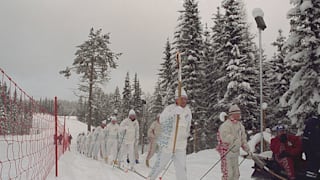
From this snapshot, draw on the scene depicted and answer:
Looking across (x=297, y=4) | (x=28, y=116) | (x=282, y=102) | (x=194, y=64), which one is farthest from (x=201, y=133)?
(x=28, y=116)

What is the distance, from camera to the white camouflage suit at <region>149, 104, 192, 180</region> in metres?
6.98

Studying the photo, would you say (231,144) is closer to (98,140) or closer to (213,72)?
(98,140)

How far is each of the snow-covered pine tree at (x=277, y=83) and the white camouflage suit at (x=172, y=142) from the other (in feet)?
72.0

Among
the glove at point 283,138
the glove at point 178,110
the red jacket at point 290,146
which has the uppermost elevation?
the glove at point 178,110

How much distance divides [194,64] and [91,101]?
13178 mm

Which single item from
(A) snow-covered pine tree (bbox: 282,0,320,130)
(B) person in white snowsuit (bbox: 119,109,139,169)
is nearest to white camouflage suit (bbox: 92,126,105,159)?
(B) person in white snowsuit (bbox: 119,109,139,169)

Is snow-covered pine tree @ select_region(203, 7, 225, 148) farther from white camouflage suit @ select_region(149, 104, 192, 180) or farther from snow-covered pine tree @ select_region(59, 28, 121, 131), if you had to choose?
white camouflage suit @ select_region(149, 104, 192, 180)

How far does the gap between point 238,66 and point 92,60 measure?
53.1ft

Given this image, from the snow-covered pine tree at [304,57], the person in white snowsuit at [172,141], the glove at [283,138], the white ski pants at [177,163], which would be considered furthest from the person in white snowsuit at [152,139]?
the snow-covered pine tree at [304,57]

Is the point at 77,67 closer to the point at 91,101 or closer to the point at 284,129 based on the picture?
the point at 91,101

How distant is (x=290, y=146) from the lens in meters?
7.32

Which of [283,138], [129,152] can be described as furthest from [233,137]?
[129,152]

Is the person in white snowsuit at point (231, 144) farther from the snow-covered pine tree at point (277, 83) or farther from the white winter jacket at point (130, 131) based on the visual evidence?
the snow-covered pine tree at point (277, 83)

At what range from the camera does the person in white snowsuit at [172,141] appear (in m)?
6.98
